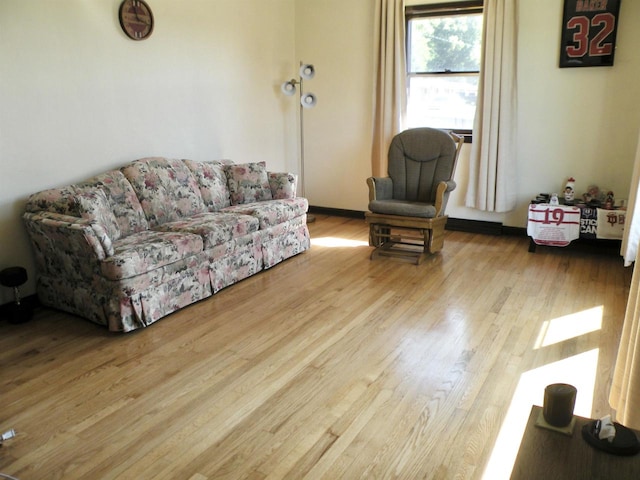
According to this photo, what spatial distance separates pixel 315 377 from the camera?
252cm

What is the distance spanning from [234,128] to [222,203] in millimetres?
1142

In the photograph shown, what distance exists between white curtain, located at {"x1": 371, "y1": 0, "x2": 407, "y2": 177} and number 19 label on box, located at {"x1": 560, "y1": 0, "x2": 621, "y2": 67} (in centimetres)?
155

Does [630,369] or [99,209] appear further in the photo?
[99,209]

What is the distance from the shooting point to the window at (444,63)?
199 inches

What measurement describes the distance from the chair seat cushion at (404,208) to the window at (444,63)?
1.40m

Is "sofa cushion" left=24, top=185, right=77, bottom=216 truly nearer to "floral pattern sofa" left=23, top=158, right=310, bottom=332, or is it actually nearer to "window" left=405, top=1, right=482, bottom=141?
"floral pattern sofa" left=23, top=158, right=310, bottom=332

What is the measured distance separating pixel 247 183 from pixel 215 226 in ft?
3.33

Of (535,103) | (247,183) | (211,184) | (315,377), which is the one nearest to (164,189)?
(211,184)

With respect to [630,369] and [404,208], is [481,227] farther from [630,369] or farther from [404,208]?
[630,369]

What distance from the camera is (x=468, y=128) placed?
17.2 ft

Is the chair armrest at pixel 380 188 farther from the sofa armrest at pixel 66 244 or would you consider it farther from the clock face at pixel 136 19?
the sofa armrest at pixel 66 244

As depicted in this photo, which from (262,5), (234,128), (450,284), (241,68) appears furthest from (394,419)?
(262,5)

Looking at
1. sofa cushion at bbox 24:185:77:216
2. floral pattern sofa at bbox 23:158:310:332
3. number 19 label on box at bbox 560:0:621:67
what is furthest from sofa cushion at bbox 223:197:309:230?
number 19 label on box at bbox 560:0:621:67

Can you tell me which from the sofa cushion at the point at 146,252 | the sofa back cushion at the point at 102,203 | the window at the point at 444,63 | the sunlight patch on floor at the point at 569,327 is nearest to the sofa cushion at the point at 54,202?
the sofa back cushion at the point at 102,203
